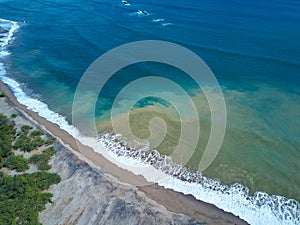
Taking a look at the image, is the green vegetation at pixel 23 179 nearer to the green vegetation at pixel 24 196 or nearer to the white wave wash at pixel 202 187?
the green vegetation at pixel 24 196

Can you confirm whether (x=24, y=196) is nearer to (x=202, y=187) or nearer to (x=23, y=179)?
(x=23, y=179)

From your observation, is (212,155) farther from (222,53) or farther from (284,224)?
(222,53)

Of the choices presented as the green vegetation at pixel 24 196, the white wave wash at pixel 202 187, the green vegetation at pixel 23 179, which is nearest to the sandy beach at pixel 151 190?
the white wave wash at pixel 202 187

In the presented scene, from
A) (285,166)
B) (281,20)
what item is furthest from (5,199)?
(281,20)

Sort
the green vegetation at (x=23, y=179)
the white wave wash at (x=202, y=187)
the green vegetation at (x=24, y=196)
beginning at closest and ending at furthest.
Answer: the green vegetation at (x=24, y=196), the green vegetation at (x=23, y=179), the white wave wash at (x=202, y=187)

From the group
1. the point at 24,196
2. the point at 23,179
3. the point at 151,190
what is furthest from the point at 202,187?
the point at 23,179
